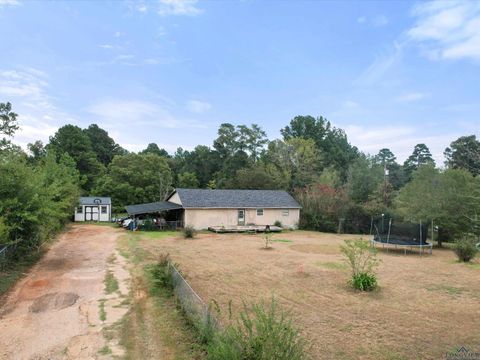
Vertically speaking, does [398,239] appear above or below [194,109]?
below

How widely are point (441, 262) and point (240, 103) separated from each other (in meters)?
22.5

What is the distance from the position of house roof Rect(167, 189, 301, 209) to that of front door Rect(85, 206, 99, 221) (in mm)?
9925

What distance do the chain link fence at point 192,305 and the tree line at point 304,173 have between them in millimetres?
11721

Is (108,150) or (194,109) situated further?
(108,150)

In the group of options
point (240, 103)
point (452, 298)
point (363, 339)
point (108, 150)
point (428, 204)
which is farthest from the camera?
point (108, 150)

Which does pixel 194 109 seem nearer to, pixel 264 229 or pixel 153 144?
pixel 264 229

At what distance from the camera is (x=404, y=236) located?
21453 millimetres

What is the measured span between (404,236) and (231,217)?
15310mm

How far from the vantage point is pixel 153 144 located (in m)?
82.7

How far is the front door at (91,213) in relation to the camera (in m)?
38.1

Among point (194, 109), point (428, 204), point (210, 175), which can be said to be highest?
point (194, 109)

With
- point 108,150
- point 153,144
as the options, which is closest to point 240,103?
point 108,150

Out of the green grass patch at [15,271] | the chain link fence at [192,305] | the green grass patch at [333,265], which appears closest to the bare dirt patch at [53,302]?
the green grass patch at [15,271]

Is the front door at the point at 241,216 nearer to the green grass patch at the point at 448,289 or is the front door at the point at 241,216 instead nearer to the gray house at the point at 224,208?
the gray house at the point at 224,208
